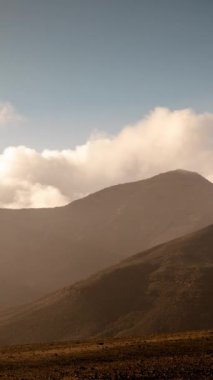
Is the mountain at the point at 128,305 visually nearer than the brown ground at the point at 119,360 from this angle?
No

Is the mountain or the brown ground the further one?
the mountain

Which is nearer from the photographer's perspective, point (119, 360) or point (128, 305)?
point (119, 360)

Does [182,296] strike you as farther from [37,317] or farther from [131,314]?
[37,317]

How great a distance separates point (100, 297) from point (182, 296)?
30.8 m

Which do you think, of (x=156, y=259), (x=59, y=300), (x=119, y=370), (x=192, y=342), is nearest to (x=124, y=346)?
(x=192, y=342)

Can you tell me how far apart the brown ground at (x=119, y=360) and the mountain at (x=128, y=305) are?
8799 centimetres

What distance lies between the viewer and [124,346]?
117 ft

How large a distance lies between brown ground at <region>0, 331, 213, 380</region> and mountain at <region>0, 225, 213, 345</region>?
8799 cm

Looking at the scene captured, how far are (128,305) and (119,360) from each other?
12409cm

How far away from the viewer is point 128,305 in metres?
151

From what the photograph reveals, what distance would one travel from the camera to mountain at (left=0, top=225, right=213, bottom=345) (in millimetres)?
130000

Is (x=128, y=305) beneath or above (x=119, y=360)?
beneath

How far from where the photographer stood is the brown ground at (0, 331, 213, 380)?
26.6m

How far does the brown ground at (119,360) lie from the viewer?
87.2ft
